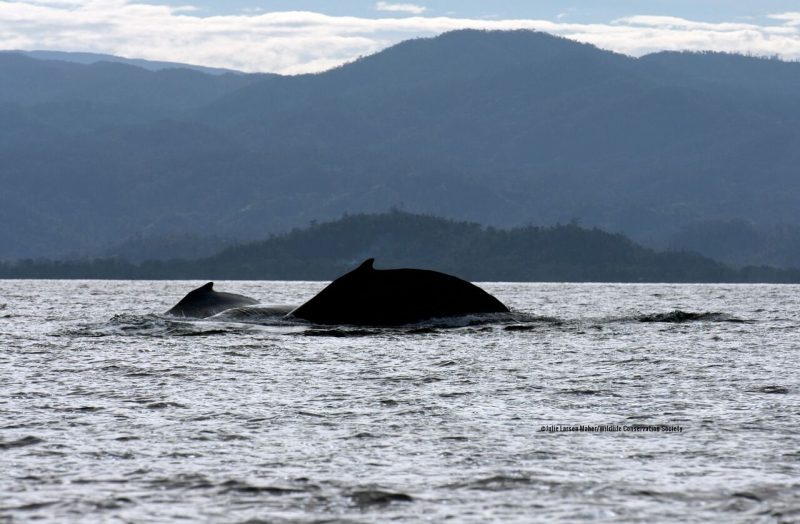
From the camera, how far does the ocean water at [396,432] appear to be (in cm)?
818

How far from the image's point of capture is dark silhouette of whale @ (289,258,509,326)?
23.5 m

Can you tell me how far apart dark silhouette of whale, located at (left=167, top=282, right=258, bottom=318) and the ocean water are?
6.99 m

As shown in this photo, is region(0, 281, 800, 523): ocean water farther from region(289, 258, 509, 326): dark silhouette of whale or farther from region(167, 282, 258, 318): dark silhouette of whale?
region(167, 282, 258, 318): dark silhouette of whale

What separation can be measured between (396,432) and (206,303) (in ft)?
60.9

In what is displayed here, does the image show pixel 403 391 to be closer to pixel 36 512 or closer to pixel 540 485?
pixel 540 485

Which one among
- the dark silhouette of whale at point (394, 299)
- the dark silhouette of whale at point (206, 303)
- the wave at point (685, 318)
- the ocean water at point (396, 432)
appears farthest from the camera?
the wave at point (685, 318)

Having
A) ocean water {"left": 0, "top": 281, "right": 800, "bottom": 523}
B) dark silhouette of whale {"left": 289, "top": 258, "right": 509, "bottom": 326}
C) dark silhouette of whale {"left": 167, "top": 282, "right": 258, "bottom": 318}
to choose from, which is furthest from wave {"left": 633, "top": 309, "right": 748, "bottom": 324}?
dark silhouette of whale {"left": 167, "top": 282, "right": 258, "bottom": 318}

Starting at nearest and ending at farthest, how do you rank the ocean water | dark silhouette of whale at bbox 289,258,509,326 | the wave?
1. the ocean water
2. dark silhouette of whale at bbox 289,258,509,326
3. the wave

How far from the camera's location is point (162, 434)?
36.7ft

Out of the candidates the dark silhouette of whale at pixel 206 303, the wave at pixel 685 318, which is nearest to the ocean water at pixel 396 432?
the dark silhouette of whale at pixel 206 303

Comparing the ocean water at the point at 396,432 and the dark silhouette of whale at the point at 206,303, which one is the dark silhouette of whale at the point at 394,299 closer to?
the ocean water at the point at 396,432

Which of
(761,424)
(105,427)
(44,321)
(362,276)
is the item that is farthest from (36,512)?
(44,321)

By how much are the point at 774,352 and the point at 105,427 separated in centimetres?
1326

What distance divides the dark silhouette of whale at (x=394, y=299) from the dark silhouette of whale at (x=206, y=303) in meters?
4.46
